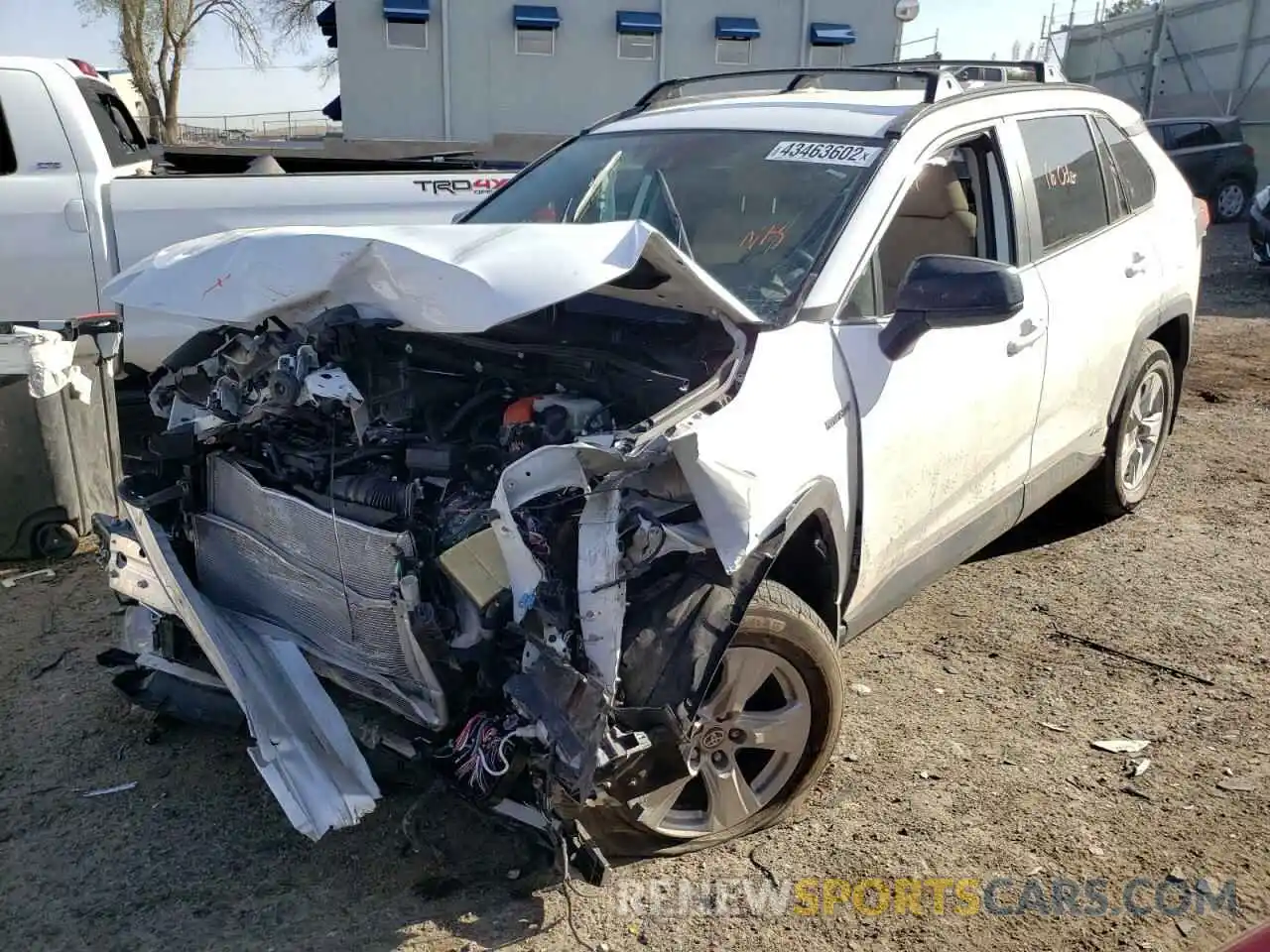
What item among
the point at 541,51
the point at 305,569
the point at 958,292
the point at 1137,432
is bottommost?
the point at 1137,432

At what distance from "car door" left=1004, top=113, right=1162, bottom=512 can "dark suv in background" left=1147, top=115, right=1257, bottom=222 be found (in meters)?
14.2

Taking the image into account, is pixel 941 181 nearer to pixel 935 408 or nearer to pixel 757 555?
pixel 935 408

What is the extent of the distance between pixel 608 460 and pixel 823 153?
1654mm

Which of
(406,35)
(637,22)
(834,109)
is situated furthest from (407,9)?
(834,109)

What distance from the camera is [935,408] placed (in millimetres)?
3367

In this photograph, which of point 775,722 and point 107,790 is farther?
point 107,790

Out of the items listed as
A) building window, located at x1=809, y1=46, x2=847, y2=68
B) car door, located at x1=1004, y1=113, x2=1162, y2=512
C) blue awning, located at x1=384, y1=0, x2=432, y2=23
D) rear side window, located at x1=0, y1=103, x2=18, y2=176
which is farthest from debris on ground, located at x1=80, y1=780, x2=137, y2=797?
building window, located at x1=809, y1=46, x2=847, y2=68

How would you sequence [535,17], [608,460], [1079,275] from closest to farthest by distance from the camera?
[608,460] → [1079,275] → [535,17]

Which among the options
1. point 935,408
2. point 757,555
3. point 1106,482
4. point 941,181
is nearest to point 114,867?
point 757,555

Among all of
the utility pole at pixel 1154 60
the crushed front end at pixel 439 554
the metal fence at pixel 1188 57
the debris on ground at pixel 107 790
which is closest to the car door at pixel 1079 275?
the crushed front end at pixel 439 554

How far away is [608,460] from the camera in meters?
2.45

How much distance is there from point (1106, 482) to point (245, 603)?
3.90 m

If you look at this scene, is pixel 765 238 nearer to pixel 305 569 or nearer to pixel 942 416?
pixel 942 416

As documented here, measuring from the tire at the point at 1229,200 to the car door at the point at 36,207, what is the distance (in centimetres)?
1715
